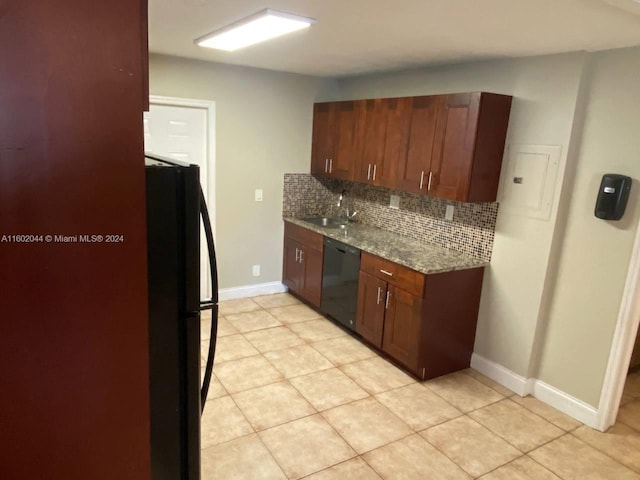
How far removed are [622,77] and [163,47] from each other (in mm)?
3128

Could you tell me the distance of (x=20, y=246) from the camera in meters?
0.88

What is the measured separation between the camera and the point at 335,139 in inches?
162

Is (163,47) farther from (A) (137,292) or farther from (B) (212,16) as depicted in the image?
(A) (137,292)

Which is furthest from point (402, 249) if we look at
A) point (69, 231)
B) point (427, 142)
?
point (69, 231)

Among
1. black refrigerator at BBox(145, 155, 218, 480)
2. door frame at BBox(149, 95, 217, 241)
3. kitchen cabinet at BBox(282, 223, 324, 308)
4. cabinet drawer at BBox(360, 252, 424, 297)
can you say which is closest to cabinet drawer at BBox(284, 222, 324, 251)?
kitchen cabinet at BBox(282, 223, 324, 308)

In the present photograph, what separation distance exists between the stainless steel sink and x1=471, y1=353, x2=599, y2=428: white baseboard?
6.07 feet

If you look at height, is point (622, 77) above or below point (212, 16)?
below

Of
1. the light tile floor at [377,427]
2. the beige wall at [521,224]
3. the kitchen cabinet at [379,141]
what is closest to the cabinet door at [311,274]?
the light tile floor at [377,427]

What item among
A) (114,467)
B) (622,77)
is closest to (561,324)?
(622,77)

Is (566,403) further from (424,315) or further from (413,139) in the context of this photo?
(413,139)

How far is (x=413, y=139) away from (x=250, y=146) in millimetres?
1721

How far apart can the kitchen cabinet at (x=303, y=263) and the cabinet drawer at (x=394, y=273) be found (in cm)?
70

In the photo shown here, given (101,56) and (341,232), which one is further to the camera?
(341,232)

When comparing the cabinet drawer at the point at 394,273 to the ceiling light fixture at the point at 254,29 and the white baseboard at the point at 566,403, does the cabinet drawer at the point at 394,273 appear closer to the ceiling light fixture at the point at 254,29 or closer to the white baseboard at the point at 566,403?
the white baseboard at the point at 566,403
